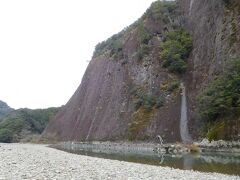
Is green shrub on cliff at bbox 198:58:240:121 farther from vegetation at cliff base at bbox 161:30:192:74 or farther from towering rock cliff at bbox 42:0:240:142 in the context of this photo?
vegetation at cliff base at bbox 161:30:192:74

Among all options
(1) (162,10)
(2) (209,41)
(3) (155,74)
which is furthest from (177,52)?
(1) (162,10)

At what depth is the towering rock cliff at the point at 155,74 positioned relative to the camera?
56.1 meters

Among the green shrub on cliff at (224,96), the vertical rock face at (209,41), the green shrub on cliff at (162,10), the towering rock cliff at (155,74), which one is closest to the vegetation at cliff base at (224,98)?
the green shrub on cliff at (224,96)

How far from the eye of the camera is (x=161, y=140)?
54156 mm

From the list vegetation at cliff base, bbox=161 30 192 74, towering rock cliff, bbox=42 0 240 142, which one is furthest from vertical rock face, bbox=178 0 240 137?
vegetation at cliff base, bbox=161 30 192 74

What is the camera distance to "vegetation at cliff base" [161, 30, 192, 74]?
213 feet

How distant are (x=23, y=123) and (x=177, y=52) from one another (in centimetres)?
7924

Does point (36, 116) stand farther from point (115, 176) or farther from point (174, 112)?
point (115, 176)

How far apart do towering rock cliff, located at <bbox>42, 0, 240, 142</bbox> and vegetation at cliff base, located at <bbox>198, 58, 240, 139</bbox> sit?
391 cm

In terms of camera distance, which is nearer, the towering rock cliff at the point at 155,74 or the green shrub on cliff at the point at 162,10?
the towering rock cliff at the point at 155,74

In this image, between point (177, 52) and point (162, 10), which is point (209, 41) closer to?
point (177, 52)

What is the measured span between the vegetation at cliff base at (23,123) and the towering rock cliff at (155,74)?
24250mm

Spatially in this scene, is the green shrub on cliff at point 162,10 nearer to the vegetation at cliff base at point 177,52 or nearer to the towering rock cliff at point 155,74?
the towering rock cliff at point 155,74

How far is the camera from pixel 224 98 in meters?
44.9
